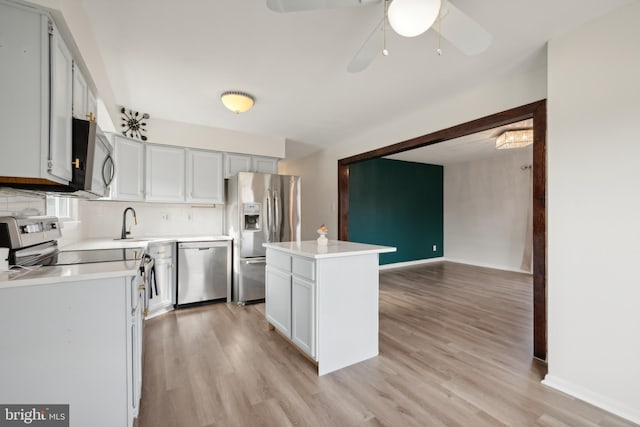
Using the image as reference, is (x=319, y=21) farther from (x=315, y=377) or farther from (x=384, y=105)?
(x=315, y=377)

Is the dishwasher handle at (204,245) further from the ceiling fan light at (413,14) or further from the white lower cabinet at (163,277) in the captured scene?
the ceiling fan light at (413,14)

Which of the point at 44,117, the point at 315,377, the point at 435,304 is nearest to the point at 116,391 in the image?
the point at 315,377

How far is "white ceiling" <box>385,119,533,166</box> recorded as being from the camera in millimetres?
4575

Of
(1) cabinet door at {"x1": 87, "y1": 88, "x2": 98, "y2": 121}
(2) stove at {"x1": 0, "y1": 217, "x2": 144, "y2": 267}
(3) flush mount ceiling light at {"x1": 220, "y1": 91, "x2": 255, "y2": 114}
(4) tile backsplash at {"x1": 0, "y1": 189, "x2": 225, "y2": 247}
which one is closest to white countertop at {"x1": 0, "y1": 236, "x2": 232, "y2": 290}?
(2) stove at {"x1": 0, "y1": 217, "x2": 144, "y2": 267}

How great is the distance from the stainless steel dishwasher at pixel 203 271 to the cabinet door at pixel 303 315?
179cm

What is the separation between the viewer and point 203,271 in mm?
3654

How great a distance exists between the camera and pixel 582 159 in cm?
186

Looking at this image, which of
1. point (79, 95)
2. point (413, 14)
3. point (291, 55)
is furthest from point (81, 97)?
point (413, 14)

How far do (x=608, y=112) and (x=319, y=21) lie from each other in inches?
76.8

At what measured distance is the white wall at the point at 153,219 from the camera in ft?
11.5

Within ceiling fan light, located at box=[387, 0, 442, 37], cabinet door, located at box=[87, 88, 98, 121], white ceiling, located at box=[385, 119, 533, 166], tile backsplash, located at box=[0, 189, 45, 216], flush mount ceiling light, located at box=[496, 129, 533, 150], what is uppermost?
white ceiling, located at box=[385, 119, 533, 166]

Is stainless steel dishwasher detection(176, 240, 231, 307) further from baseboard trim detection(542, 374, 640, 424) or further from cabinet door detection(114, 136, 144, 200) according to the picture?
baseboard trim detection(542, 374, 640, 424)

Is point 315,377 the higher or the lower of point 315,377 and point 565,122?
the lower

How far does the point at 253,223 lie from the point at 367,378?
2481mm
